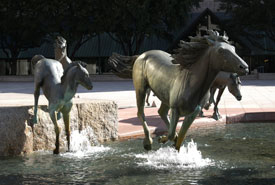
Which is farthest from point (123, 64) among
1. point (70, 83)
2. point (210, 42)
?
point (210, 42)

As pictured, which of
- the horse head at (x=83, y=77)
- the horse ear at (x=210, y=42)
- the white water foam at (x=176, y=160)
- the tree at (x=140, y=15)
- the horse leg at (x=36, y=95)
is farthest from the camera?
the tree at (x=140, y=15)

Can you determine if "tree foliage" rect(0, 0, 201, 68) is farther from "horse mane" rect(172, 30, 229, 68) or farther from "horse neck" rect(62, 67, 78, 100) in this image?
"horse mane" rect(172, 30, 229, 68)

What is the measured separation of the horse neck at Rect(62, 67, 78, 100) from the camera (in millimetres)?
6754

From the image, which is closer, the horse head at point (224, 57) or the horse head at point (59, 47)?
the horse head at point (224, 57)

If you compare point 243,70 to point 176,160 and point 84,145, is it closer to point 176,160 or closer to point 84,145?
point 176,160

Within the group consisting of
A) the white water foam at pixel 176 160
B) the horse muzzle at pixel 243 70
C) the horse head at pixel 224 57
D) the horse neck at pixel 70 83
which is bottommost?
the white water foam at pixel 176 160

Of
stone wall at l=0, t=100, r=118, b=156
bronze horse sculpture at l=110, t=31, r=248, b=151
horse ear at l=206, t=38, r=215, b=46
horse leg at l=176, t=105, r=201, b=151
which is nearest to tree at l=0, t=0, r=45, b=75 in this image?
stone wall at l=0, t=100, r=118, b=156

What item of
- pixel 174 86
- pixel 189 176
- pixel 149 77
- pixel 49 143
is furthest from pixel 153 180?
pixel 49 143

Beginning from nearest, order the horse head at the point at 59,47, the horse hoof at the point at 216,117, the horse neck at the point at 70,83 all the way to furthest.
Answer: the horse neck at the point at 70,83 < the horse head at the point at 59,47 < the horse hoof at the point at 216,117

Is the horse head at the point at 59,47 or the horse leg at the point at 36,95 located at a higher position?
the horse head at the point at 59,47

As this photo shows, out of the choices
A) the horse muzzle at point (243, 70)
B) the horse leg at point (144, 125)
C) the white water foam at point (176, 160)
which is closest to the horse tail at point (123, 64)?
the horse leg at point (144, 125)

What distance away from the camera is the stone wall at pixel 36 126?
7246 mm

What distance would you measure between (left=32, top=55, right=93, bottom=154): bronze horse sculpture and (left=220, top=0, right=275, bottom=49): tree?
33.9 m

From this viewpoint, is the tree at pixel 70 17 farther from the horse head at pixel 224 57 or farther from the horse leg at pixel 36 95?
the horse head at pixel 224 57
